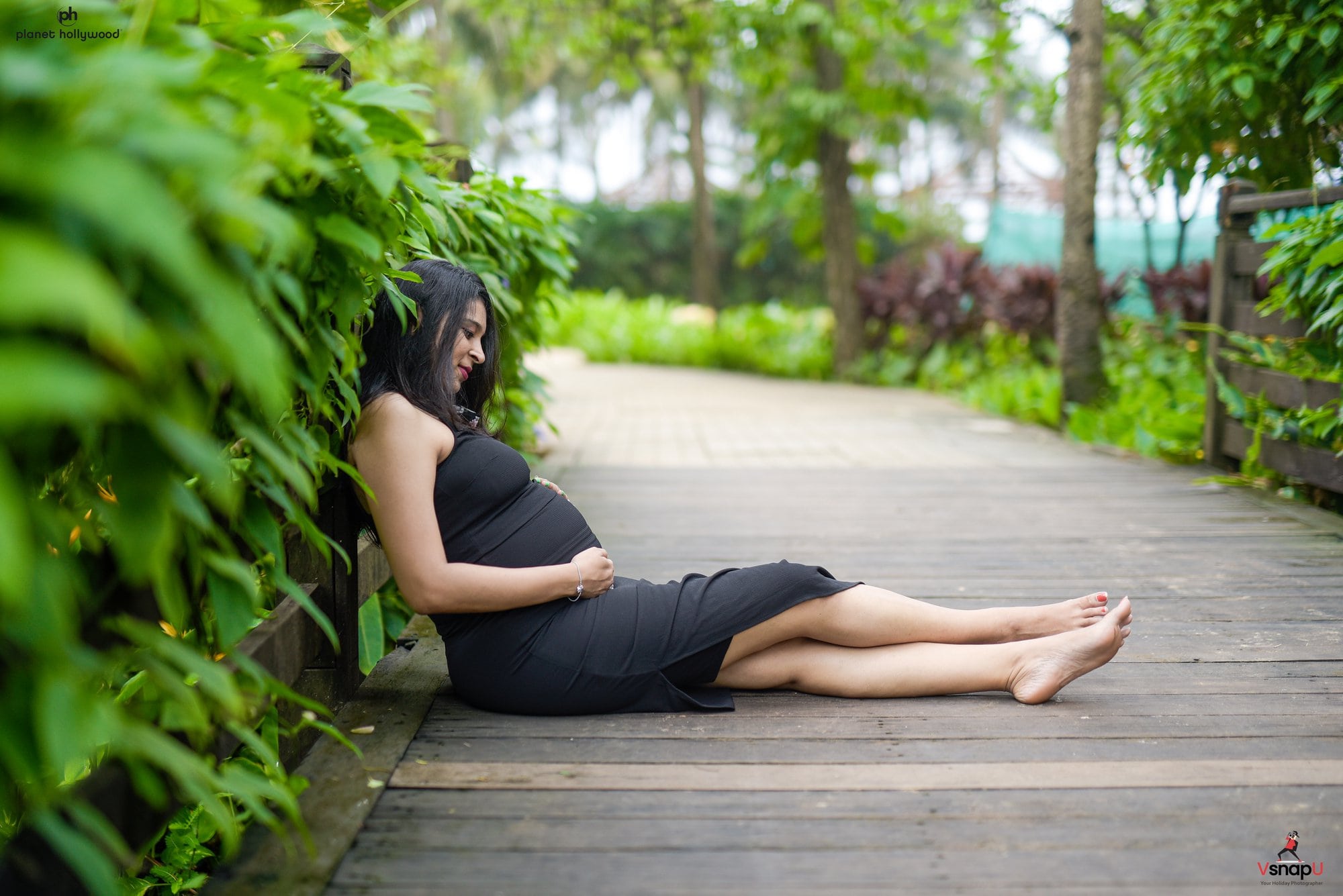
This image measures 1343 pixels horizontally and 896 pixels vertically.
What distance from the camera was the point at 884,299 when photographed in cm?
1219

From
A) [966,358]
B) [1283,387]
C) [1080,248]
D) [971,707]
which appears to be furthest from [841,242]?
[971,707]

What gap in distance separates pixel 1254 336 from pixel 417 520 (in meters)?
4.70

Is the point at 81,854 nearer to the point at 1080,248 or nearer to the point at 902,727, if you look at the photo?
the point at 902,727

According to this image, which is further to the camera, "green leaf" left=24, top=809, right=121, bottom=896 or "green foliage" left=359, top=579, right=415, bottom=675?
"green foliage" left=359, top=579, right=415, bottom=675

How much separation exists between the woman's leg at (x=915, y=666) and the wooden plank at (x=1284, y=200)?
9.52ft

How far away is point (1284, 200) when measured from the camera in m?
5.05

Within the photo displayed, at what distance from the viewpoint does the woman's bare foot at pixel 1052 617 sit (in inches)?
107

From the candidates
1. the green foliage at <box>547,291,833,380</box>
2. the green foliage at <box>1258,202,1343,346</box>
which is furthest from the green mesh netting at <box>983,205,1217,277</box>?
the green foliage at <box>1258,202,1343,346</box>

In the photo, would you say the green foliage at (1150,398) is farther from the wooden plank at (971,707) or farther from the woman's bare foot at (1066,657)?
the woman's bare foot at (1066,657)

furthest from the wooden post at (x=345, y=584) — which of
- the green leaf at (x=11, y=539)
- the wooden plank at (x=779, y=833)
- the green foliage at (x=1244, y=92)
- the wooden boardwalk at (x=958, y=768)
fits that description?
the green foliage at (x=1244, y=92)

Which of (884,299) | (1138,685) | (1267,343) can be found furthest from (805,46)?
(1138,685)

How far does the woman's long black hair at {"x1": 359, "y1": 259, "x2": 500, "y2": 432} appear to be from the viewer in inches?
95.0

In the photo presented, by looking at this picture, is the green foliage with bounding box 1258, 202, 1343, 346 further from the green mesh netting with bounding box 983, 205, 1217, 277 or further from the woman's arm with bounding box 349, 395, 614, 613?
the green mesh netting with bounding box 983, 205, 1217, 277

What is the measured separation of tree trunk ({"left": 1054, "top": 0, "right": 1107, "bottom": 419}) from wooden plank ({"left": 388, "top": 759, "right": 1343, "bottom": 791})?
19.3ft
